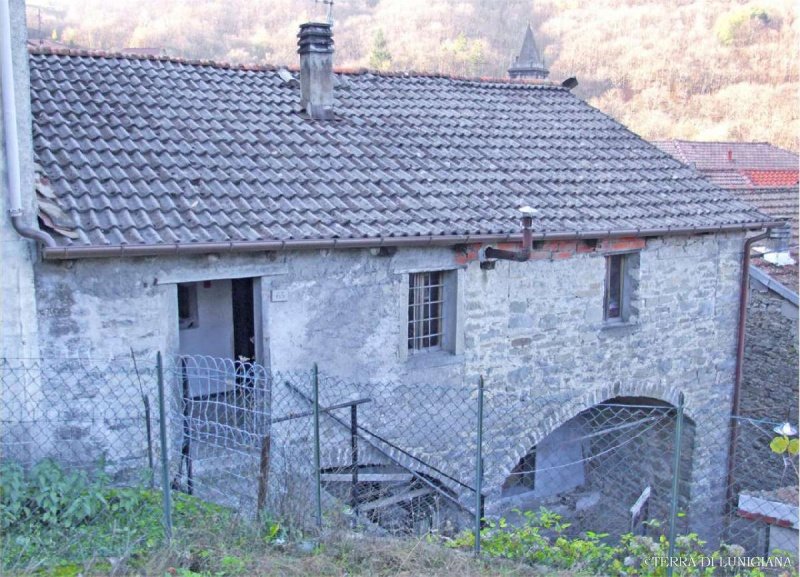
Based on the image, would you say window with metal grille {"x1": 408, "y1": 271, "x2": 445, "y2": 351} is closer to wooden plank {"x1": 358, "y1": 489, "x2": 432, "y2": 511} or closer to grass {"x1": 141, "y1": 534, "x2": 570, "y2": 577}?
wooden plank {"x1": 358, "y1": 489, "x2": 432, "y2": 511}

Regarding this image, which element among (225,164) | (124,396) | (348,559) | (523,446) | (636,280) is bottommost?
(523,446)

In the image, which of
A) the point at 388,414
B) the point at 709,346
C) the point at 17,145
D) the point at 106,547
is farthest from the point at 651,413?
the point at 17,145

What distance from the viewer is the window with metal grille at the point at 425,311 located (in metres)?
8.82

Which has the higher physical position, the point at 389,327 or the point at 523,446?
the point at 389,327

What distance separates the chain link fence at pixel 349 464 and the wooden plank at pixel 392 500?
4 centimetres

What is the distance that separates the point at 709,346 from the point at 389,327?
520 centimetres

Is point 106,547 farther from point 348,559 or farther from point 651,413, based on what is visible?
point 651,413

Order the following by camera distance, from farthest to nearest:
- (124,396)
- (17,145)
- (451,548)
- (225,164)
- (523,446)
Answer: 1. (523,446)
2. (225,164)
3. (124,396)
4. (17,145)
5. (451,548)

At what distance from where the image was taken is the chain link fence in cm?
578

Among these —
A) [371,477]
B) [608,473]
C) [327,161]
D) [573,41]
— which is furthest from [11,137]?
[573,41]

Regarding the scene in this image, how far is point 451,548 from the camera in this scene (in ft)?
18.5

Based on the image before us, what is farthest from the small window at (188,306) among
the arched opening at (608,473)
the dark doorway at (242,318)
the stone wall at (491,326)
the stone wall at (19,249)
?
the arched opening at (608,473)

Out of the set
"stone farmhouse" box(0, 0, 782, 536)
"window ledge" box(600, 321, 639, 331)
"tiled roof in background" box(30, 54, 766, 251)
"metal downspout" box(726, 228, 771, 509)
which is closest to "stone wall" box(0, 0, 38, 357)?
"stone farmhouse" box(0, 0, 782, 536)

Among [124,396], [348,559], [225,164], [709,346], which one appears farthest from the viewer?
[709,346]
